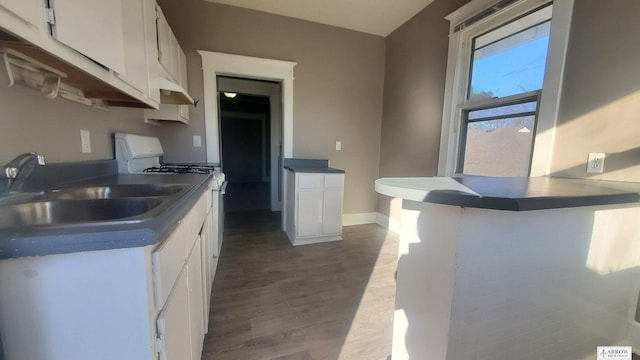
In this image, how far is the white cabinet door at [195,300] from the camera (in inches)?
39.9

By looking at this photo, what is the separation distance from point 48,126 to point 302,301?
1706mm

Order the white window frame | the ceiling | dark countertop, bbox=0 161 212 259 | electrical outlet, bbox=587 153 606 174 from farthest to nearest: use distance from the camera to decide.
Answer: the ceiling
the white window frame
electrical outlet, bbox=587 153 606 174
dark countertop, bbox=0 161 212 259

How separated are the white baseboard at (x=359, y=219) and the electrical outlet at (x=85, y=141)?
2.92m

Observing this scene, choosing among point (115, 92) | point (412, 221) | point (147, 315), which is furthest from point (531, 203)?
point (115, 92)

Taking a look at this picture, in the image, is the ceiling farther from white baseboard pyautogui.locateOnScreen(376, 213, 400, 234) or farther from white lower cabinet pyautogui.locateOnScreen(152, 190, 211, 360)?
white lower cabinet pyautogui.locateOnScreen(152, 190, 211, 360)

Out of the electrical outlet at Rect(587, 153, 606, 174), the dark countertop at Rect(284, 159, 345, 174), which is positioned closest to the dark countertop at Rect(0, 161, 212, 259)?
the electrical outlet at Rect(587, 153, 606, 174)

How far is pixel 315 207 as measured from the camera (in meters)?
2.99

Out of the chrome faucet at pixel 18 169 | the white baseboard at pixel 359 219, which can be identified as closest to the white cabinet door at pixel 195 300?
the chrome faucet at pixel 18 169

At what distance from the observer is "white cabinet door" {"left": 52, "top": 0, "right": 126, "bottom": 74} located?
767 mm

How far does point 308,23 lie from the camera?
321 cm

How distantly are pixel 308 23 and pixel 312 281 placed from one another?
3086 millimetres

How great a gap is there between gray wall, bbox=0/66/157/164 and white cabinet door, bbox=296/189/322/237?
1.80 meters

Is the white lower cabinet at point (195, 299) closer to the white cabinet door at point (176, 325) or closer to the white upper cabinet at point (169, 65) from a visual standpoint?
the white cabinet door at point (176, 325)

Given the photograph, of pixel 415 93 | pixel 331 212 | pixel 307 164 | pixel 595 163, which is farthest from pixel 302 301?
pixel 415 93
